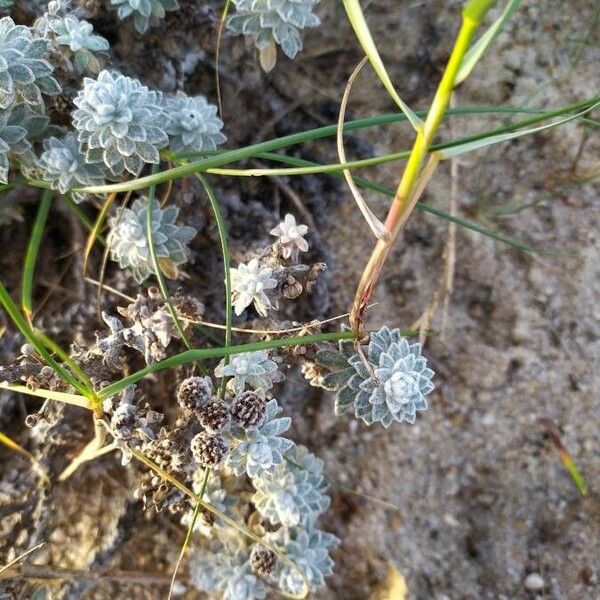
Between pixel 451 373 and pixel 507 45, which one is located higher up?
pixel 507 45

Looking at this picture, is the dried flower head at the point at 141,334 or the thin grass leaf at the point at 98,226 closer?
the dried flower head at the point at 141,334

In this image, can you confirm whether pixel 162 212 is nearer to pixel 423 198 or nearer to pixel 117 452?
pixel 117 452

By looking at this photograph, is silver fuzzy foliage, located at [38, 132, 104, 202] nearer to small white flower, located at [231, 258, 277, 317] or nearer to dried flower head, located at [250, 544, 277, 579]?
small white flower, located at [231, 258, 277, 317]

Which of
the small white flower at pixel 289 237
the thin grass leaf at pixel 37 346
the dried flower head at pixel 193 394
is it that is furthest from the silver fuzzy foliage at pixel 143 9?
the dried flower head at pixel 193 394

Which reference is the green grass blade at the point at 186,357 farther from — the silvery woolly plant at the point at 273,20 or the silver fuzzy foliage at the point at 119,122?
the silvery woolly plant at the point at 273,20

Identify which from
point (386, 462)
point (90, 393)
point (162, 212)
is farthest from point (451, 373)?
point (90, 393)

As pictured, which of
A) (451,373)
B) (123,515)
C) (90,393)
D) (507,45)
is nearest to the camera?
(90,393)

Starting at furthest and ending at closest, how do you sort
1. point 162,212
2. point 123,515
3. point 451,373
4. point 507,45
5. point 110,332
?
point 507,45 → point 451,373 → point 123,515 → point 162,212 → point 110,332
